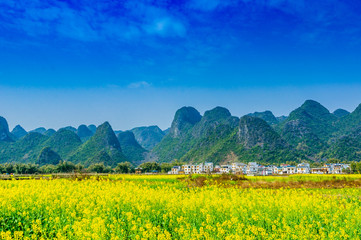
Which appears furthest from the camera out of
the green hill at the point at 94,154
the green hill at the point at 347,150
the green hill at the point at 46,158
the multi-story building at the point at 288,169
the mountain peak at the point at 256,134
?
the mountain peak at the point at 256,134

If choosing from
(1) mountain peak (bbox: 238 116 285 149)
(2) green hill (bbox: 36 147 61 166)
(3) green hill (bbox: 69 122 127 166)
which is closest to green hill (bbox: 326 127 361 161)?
(1) mountain peak (bbox: 238 116 285 149)

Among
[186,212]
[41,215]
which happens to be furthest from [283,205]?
[41,215]

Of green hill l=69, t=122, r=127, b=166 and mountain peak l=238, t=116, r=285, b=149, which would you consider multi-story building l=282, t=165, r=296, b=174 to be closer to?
mountain peak l=238, t=116, r=285, b=149

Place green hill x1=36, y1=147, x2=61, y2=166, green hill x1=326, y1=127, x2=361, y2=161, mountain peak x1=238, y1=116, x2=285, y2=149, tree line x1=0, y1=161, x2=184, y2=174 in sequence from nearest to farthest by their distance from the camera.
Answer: tree line x1=0, y1=161, x2=184, y2=174 → green hill x1=326, y1=127, x2=361, y2=161 → green hill x1=36, y1=147, x2=61, y2=166 → mountain peak x1=238, y1=116, x2=285, y2=149

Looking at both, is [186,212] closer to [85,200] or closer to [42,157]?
[85,200]

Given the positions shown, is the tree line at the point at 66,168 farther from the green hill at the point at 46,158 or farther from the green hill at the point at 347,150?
the green hill at the point at 347,150

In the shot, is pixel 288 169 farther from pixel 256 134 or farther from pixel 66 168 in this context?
pixel 66 168

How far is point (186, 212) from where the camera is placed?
27.5 ft

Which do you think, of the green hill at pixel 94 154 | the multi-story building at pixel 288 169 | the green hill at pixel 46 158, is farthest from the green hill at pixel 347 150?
the green hill at pixel 46 158

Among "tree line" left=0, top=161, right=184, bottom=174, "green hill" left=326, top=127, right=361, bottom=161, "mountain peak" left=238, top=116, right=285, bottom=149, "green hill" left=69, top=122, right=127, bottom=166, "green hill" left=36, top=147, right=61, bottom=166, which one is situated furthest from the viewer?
"mountain peak" left=238, top=116, right=285, bottom=149

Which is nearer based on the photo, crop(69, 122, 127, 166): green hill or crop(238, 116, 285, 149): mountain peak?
crop(69, 122, 127, 166): green hill

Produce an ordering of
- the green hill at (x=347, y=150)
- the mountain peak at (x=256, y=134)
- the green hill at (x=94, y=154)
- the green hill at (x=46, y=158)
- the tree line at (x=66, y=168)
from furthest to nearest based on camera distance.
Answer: the mountain peak at (x=256, y=134)
the green hill at (x=94, y=154)
the green hill at (x=46, y=158)
the green hill at (x=347, y=150)
the tree line at (x=66, y=168)

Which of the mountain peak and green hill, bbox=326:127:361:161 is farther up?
the mountain peak

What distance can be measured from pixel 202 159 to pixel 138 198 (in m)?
173
